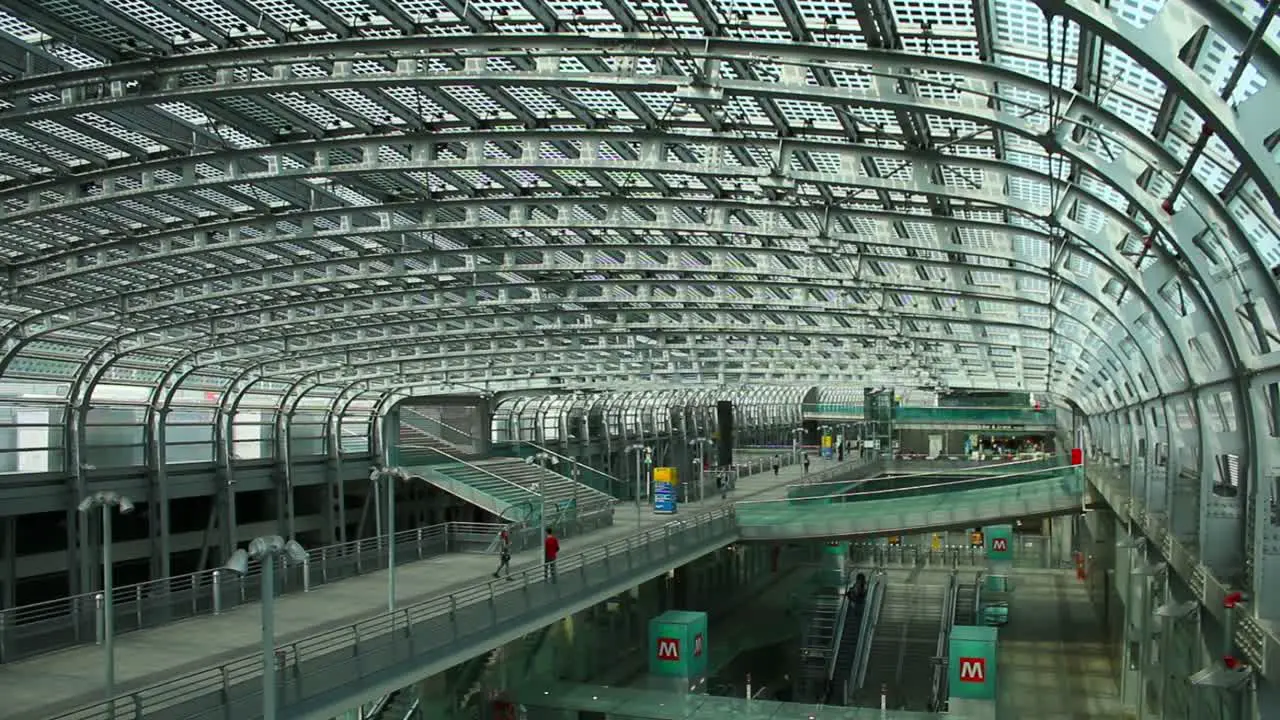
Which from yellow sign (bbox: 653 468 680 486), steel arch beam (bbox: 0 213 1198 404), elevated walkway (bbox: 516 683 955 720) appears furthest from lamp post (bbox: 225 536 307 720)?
yellow sign (bbox: 653 468 680 486)

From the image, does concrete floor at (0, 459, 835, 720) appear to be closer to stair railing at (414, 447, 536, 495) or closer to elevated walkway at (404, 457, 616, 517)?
elevated walkway at (404, 457, 616, 517)

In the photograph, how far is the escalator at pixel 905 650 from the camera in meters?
36.0

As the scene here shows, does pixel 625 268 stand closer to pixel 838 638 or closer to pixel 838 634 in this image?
pixel 838 638

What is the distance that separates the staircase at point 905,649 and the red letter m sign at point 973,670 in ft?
21.0

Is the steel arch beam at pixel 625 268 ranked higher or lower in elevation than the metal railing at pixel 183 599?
higher

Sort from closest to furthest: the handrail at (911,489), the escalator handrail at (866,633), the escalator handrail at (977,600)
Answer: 1. the escalator handrail at (866,633)
2. the handrail at (911,489)
3. the escalator handrail at (977,600)

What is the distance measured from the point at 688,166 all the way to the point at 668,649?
668 inches

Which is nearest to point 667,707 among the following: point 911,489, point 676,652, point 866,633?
point 676,652

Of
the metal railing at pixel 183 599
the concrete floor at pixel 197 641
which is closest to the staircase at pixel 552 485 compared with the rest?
the metal railing at pixel 183 599

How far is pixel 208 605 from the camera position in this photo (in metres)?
24.2

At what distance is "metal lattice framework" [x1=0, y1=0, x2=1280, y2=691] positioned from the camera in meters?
11.6

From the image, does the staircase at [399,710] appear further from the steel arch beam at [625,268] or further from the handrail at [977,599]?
the handrail at [977,599]

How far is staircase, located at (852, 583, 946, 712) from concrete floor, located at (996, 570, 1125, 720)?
99.0 inches

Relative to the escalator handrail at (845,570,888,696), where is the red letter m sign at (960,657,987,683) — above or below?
above
